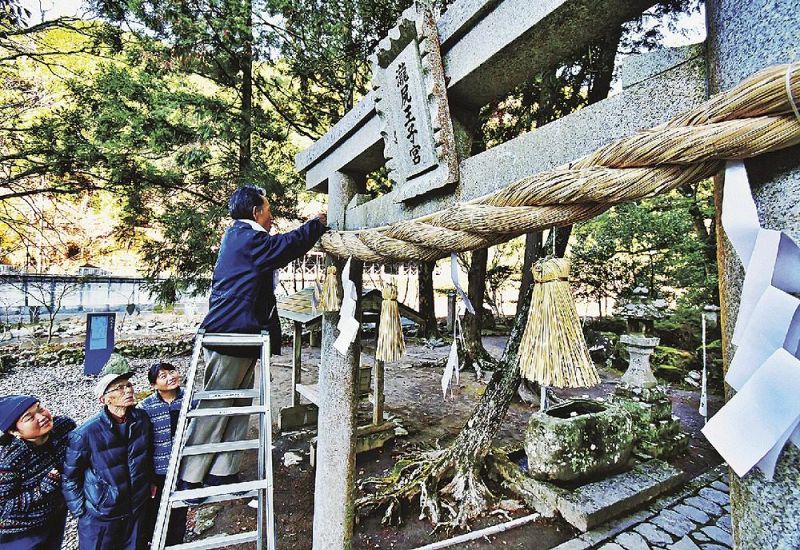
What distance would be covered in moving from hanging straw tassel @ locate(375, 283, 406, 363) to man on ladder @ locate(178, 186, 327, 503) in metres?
0.59

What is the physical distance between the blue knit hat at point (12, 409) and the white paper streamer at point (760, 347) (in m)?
3.44

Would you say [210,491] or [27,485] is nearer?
[210,491]

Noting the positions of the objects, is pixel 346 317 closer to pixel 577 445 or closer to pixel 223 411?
pixel 223 411

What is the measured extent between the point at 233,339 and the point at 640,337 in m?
6.54

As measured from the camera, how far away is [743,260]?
2.55ft

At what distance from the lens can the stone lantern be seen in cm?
610

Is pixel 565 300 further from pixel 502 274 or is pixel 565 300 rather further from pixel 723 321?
pixel 502 274

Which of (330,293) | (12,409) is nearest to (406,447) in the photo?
(330,293)

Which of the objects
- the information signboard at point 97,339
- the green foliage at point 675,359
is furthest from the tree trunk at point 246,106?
the green foliage at point 675,359

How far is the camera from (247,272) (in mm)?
2422

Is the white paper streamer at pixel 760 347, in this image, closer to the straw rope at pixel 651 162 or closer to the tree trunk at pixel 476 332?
the straw rope at pixel 651 162

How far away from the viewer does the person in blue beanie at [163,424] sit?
2.75 metres

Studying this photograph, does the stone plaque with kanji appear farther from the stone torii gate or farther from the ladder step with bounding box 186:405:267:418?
the ladder step with bounding box 186:405:267:418

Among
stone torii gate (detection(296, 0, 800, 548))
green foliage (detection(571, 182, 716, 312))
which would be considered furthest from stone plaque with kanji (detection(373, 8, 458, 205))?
green foliage (detection(571, 182, 716, 312))
